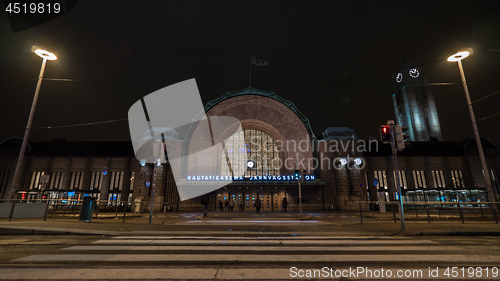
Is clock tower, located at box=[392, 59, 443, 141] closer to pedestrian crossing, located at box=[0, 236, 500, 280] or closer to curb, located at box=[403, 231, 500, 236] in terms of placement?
curb, located at box=[403, 231, 500, 236]

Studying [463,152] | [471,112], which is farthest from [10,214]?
[463,152]

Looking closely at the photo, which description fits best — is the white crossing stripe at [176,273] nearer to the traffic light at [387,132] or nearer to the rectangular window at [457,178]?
the traffic light at [387,132]

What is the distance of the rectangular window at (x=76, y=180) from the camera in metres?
40.3

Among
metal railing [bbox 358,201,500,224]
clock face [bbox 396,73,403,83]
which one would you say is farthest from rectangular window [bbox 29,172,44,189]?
clock face [bbox 396,73,403,83]

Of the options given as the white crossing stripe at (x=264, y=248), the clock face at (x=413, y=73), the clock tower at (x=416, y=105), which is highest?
the clock face at (x=413, y=73)

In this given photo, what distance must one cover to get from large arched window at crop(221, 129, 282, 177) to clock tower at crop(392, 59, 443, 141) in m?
82.4

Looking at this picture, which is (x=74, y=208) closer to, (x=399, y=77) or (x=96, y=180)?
(x=96, y=180)

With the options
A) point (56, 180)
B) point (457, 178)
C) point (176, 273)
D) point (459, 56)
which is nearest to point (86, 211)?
point (176, 273)

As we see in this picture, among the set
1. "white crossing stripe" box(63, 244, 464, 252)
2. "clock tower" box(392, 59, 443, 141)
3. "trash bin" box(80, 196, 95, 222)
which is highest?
"clock tower" box(392, 59, 443, 141)

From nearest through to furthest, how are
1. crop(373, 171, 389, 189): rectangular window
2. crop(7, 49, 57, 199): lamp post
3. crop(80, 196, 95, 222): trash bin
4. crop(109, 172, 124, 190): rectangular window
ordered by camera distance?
crop(80, 196, 95, 222): trash bin < crop(7, 49, 57, 199): lamp post < crop(109, 172, 124, 190): rectangular window < crop(373, 171, 389, 189): rectangular window

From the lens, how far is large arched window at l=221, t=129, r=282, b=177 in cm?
3838

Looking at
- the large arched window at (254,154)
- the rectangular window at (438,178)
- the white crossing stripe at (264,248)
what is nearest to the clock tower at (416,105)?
the rectangular window at (438,178)

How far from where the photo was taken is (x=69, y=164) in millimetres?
40938

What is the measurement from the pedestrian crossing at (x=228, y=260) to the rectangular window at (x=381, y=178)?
38731 mm
